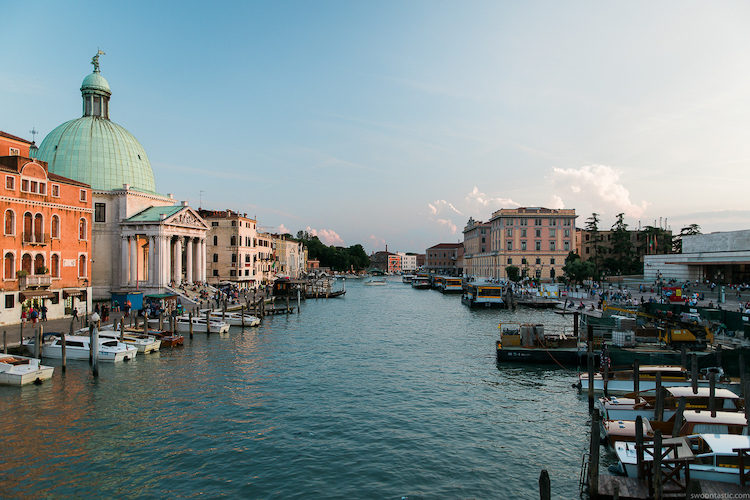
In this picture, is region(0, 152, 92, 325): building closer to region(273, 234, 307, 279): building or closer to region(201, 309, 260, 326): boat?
region(201, 309, 260, 326): boat

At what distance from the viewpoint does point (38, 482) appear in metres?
15.1

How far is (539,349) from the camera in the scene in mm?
32781

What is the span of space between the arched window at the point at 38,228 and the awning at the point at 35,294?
431 cm

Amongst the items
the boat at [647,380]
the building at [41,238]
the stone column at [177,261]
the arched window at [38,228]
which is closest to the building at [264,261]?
the stone column at [177,261]

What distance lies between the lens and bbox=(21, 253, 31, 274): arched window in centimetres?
3847

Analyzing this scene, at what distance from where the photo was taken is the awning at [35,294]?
3734cm

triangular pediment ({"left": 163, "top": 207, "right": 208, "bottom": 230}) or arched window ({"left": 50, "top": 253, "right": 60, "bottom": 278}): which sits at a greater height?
triangular pediment ({"left": 163, "top": 207, "right": 208, "bottom": 230})

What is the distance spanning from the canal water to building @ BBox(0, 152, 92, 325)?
1366 cm

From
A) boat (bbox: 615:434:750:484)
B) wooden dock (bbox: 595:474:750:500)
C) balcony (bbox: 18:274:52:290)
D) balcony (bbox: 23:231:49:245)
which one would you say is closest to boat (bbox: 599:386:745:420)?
boat (bbox: 615:434:750:484)

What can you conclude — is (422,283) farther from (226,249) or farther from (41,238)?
(41,238)

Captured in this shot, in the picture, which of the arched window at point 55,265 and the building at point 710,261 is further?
the building at point 710,261

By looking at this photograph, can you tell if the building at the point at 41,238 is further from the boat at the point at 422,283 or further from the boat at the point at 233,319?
the boat at the point at 422,283

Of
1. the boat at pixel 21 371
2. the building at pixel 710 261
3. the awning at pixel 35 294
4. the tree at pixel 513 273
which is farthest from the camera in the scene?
the tree at pixel 513 273

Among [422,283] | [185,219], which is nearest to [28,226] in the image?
[185,219]
